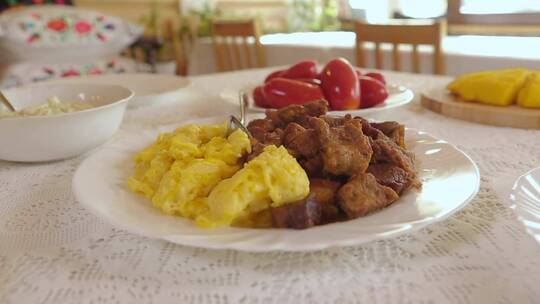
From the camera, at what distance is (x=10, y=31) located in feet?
8.96

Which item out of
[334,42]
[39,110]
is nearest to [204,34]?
[334,42]

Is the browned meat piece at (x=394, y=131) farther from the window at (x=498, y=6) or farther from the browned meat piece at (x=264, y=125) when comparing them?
the window at (x=498, y=6)

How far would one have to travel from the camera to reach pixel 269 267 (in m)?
0.55

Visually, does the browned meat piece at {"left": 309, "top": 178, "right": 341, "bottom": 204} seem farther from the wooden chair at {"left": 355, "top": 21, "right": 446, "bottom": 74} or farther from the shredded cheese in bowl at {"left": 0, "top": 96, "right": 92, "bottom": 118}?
the wooden chair at {"left": 355, "top": 21, "right": 446, "bottom": 74}

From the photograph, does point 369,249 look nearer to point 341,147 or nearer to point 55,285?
point 341,147

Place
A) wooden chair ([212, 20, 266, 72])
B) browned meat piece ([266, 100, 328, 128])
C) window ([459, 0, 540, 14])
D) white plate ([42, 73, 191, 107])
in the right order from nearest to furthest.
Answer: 1. browned meat piece ([266, 100, 328, 128])
2. white plate ([42, 73, 191, 107])
3. wooden chair ([212, 20, 266, 72])
4. window ([459, 0, 540, 14])

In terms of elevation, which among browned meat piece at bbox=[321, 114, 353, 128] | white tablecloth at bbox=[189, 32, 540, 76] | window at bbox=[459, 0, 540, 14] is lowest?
white tablecloth at bbox=[189, 32, 540, 76]

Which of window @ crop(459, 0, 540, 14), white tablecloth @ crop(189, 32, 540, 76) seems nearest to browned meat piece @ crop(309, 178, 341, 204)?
white tablecloth @ crop(189, 32, 540, 76)

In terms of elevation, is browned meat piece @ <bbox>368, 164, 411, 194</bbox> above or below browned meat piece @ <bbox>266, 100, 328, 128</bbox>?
below

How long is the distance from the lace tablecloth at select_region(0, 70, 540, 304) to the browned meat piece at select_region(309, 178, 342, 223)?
0.04 metres

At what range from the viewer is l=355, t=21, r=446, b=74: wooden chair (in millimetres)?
2021

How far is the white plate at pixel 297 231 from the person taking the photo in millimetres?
507

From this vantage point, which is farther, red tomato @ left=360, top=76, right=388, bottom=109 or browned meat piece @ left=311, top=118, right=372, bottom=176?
red tomato @ left=360, top=76, right=388, bottom=109

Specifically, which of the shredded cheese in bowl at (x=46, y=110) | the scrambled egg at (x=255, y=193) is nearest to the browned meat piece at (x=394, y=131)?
the scrambled egg at (x=255, y=193)
